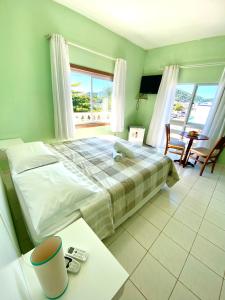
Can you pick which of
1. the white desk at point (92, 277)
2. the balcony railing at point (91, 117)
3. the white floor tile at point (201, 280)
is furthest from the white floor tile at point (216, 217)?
the balcony railing at point (91, 117)

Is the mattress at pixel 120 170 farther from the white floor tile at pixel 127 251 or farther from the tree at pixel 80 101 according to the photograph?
the tree at pixel 80 101

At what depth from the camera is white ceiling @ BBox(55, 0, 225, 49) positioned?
6.68ft

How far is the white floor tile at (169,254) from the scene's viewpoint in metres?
1.23

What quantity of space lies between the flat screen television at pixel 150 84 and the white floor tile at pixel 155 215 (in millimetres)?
3149

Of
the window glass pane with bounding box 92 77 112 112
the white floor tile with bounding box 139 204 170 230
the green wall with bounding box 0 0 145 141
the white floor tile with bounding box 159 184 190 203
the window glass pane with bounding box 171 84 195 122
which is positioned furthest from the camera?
the window glass pane with bounding box 171 84 195 122

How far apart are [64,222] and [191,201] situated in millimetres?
1931

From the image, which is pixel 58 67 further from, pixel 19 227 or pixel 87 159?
pixel 19 227

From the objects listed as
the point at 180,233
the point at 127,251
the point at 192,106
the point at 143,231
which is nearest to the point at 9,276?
the point at 127,251

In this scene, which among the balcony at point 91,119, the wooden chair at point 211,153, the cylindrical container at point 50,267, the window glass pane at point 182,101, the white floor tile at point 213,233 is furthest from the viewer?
the window glass pane at point 182,101

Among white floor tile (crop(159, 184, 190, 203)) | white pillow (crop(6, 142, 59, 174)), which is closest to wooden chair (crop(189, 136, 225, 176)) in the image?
white floor tile (crop(159, 184, 190, 203))

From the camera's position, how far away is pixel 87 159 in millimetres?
1845

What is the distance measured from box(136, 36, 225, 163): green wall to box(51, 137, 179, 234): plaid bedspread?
2.31m

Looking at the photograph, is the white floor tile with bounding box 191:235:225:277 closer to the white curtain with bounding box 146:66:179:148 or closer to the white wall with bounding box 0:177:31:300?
the white wall with bounding box 0:177:31:300

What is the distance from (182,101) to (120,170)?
3.12m
